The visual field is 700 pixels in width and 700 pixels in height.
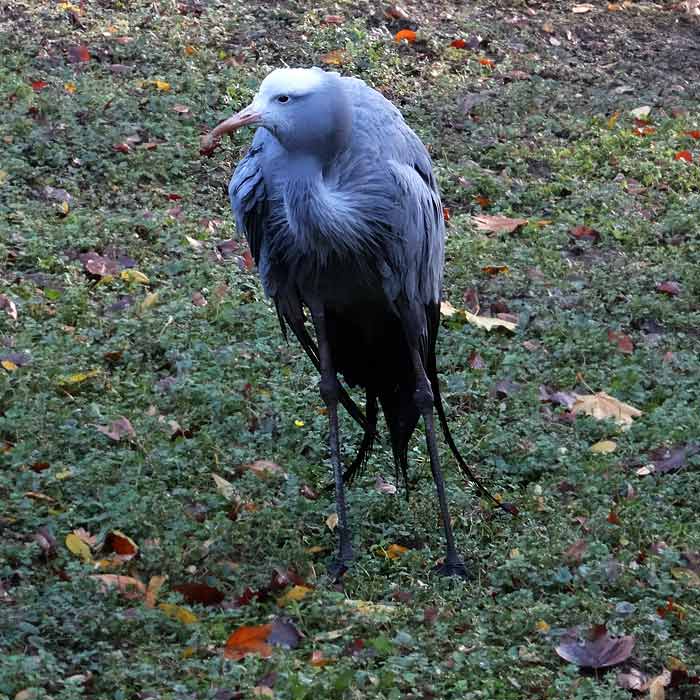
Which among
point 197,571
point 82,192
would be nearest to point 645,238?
point 82,192

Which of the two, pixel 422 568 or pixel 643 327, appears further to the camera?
pixel 643 327

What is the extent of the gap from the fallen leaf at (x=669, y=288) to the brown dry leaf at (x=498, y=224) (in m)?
1.03

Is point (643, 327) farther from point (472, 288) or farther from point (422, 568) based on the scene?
point (422, 568)

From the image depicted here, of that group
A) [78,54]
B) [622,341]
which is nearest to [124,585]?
[622,341]

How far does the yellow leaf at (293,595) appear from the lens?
4438mm

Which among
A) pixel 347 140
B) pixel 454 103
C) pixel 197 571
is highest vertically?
pixel 347 140

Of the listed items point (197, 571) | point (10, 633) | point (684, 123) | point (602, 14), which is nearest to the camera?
point (10, 633)

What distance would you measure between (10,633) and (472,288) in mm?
3739

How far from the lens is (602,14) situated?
11219 mm

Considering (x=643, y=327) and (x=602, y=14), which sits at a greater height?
(x=602, y=14)

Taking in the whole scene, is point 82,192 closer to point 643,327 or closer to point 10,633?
point 643,327

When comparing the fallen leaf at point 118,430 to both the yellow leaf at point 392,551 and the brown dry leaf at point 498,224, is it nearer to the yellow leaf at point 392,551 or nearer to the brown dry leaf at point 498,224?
the yellow leaf at point 392,551

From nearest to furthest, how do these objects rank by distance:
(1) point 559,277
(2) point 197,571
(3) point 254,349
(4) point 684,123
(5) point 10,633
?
1. (5) point 10,633
2. (2) point 197,571
3. (3) point 254,349
4. (1) point 559,277
5. (4) point 684,123

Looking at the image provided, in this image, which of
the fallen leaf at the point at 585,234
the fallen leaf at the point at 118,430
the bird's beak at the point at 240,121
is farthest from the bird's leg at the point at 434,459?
the fallen leaf at the point at 585,234
